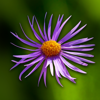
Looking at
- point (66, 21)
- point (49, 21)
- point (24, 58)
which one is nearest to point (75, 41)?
point (66, 21)

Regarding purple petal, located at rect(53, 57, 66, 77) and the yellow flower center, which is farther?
the yellow flower center

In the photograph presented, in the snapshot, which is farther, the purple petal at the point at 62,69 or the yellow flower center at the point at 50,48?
the yellow flower center at the point at 50,48

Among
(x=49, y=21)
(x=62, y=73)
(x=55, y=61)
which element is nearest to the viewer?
(x=62, y=73)

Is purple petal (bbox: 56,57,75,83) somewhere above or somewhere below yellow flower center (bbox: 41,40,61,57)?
below

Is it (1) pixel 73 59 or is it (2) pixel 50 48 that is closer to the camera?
(1) pixel 73 59

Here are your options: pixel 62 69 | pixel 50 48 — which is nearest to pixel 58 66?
pixel 62 69

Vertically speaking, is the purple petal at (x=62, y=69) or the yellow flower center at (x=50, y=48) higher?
the yellow flower center at (x=50, y=48)

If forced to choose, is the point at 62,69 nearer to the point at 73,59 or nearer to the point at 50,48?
the point at 73,59

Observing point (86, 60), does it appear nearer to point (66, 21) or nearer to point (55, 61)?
point (55, 61)
